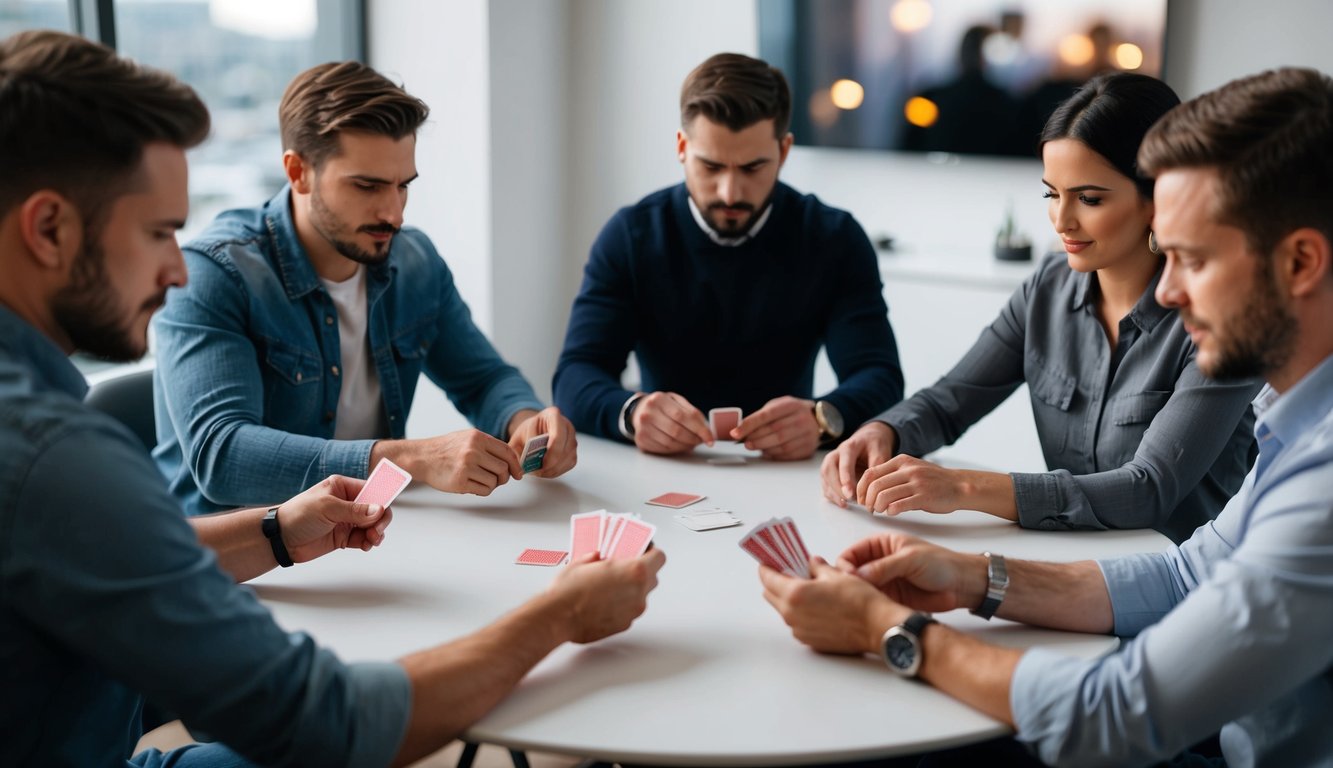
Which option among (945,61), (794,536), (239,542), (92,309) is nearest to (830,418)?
(794,536)

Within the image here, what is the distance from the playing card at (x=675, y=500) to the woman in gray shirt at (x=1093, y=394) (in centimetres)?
25

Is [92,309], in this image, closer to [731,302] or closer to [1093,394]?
[1093,394]

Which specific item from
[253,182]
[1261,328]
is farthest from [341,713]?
[253,182]

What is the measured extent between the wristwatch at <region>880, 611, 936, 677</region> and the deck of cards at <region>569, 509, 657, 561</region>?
14.7 inches

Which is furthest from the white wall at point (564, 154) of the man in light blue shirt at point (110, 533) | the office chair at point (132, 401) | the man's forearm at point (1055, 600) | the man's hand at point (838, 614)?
the man in light blue shirt at point (110, 533)

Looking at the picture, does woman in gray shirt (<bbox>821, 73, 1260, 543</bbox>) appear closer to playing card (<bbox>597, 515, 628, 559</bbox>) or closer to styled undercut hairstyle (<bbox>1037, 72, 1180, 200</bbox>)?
styled undercut hairstyle (<bbox>1037, 72, 1180, 200</bbox>)

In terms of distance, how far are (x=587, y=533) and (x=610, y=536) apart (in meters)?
0.05

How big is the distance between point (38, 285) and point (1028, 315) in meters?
1.84

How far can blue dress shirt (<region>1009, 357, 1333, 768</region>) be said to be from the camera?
4.41 ft

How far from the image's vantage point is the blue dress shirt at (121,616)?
1.21 m

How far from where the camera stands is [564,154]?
17.9 feet

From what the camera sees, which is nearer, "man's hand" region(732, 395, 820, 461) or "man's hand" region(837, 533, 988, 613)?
"man's hand" region(837, 533, 988, 613)

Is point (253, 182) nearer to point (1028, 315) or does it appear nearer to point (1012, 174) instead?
point (1012, 174)

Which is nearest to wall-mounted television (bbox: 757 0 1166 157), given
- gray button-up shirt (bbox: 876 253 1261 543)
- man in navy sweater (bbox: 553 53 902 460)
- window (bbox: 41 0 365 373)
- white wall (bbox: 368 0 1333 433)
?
white wall (bbox: 368 0 1333 433)
